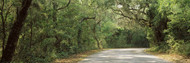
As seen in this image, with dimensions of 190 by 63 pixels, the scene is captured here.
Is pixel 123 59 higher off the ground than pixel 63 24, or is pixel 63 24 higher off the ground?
pixel 63 24

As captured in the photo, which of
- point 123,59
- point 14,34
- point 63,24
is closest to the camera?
point 14,34

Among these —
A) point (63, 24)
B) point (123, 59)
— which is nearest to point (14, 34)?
point (63, 24)

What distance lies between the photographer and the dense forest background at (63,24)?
32.6 feet

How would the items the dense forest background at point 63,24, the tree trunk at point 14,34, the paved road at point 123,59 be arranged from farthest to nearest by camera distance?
1. the paved road at point 123,59
2. the dense forest background at point 63,24
3. the tree trunk at point 14,34

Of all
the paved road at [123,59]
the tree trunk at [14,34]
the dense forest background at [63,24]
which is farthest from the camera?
the paved road at [123,59]

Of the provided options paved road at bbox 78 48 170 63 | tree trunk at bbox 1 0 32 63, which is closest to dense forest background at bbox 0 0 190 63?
tree trunk at bbox 1 0 32 63

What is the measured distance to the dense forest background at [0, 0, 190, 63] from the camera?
9922 mm

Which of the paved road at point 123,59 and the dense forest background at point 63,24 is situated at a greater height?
the dense forest background at point 63,24

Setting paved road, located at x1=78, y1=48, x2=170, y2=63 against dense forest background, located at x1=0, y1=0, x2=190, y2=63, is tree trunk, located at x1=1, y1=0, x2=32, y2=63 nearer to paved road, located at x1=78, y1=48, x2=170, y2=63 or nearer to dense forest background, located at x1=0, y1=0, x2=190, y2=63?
dense forest background, located at x1=0, y1=0, x2=190, y2=63

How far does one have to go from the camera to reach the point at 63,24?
15.8m

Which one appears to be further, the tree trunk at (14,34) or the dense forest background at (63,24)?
the dense forest background at (63,24)

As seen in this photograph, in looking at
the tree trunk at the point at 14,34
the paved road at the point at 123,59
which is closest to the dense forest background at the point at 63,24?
the tree trunk at the point at 14,34

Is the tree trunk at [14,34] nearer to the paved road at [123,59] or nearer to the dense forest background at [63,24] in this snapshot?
the dense forest background at [63,24]

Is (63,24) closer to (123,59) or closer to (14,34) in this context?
(123,59)
